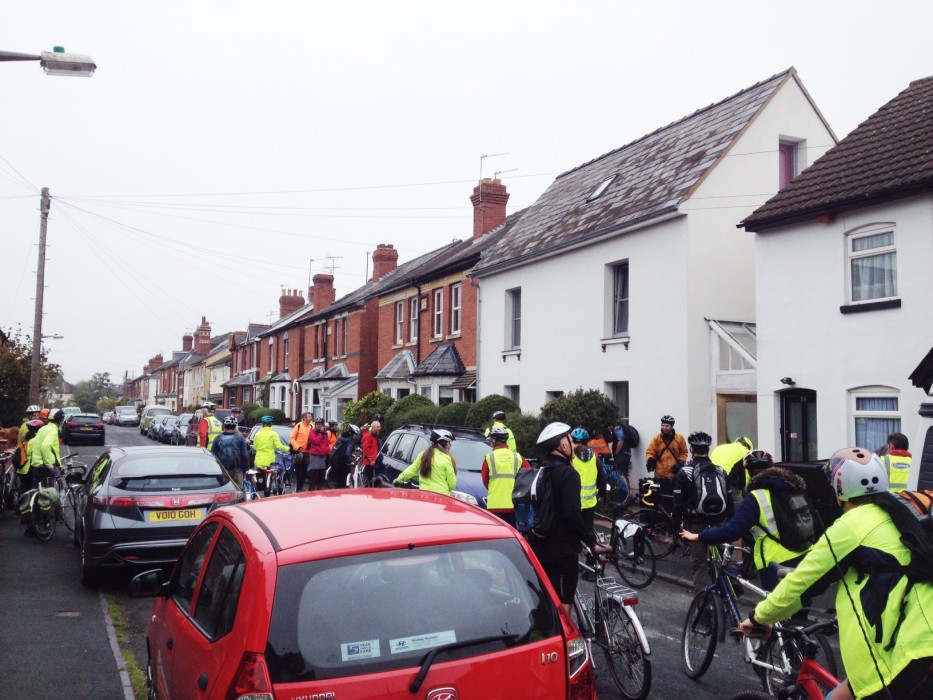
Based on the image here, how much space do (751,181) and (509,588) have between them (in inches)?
613

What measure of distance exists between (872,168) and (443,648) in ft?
41.5

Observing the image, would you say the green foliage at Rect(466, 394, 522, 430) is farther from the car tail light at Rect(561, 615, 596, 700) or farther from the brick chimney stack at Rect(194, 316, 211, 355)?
the brick chimney stack at Rect(194, 316, 211, 355)

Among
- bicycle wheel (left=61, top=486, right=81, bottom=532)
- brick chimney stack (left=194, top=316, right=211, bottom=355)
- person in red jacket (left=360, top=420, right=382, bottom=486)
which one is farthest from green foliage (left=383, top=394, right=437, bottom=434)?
brick chimney stack (left=194, top=316, right=211, bottom=355)

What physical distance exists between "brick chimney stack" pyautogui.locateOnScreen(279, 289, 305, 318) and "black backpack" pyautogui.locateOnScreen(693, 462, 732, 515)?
49.2 m

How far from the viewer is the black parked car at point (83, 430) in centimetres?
3600

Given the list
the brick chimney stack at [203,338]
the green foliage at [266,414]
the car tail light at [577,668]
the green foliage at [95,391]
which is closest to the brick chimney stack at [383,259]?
the green foliage at [266,414]

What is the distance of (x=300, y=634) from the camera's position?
3010 millimetres

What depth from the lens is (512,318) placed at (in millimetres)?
23250

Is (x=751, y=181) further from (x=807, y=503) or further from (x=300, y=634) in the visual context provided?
(x=300, y=634)

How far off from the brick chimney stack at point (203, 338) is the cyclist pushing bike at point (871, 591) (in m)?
80.9

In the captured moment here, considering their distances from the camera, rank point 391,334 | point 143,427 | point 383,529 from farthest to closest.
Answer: point 143,427
point 391,334
point 383,529

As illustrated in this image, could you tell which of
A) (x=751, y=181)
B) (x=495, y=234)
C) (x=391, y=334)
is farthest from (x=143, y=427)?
(x=751, y=181)

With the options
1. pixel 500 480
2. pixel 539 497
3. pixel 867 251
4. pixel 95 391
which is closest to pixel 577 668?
pixel 539 497

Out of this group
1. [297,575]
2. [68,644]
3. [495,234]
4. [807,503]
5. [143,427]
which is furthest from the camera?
[143,427]
